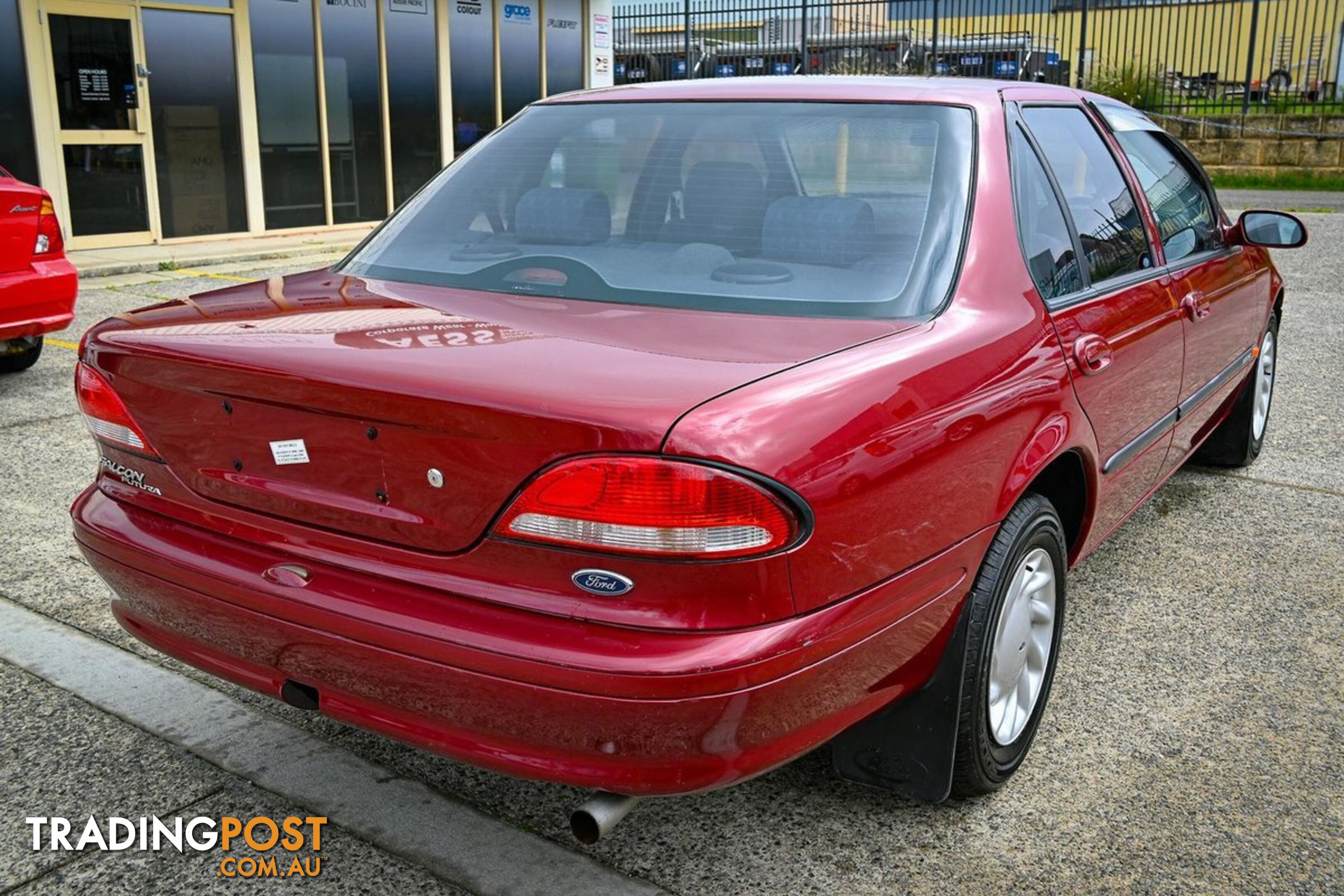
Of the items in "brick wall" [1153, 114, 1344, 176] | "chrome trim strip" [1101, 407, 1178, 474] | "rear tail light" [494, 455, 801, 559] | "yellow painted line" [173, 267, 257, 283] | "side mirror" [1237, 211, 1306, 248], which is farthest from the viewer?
"brick wall" [1153, 114, 1344, 176]

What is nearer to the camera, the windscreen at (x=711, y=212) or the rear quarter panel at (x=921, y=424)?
the rear quarter panel at (x=921, y=424)

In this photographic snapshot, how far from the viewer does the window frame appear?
10.5 feet

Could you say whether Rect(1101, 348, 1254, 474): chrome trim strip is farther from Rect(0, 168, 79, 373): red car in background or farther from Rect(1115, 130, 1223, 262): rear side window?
Rect(0, 168, 79, 373): red car in background

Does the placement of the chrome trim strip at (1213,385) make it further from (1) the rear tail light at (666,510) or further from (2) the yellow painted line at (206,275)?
(2) the yellow painted line at (206,275)

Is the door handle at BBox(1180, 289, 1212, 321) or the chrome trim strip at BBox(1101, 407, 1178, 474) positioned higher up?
the door handle at BBox(1180, 289, 1212, 321)

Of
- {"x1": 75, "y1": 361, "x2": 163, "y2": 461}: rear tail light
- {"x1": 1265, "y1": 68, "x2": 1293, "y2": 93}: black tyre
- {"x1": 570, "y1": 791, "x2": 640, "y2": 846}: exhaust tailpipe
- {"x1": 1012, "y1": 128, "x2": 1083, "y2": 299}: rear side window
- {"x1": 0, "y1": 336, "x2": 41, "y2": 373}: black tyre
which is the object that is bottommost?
{"x1": 0, "y1": 336, "x2": 41, "y2": 373}: black tyre

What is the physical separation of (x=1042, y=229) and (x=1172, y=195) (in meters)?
1.40

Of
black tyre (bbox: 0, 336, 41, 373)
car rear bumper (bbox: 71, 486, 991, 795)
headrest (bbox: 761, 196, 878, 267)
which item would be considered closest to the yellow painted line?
black tyre (bbox: 0, 336, 41, 373)

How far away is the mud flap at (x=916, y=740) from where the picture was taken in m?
2.66

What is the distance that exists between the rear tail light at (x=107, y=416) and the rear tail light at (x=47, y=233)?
14.7 ft

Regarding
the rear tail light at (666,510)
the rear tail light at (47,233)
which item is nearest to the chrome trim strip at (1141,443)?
the rear tail light at (666,510)

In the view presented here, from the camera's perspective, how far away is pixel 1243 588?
423 centimetres

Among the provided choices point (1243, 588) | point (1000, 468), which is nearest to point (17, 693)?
point (1000, 468)

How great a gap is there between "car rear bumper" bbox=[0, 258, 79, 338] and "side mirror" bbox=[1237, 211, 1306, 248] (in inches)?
220
